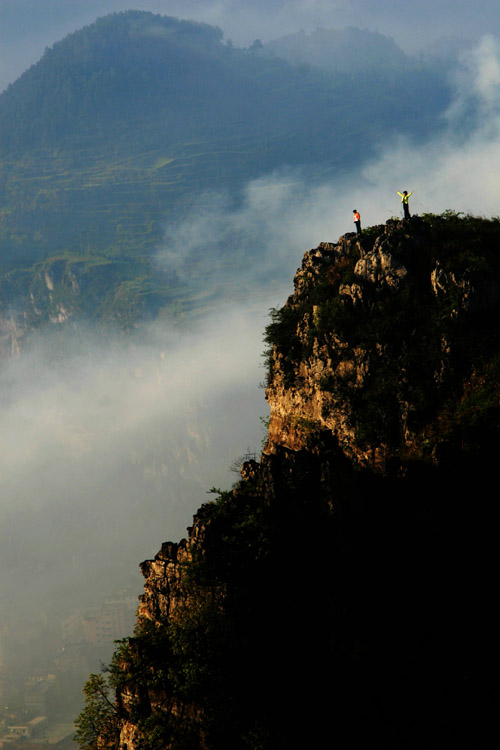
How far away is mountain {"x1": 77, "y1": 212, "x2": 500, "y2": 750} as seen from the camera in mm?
41188

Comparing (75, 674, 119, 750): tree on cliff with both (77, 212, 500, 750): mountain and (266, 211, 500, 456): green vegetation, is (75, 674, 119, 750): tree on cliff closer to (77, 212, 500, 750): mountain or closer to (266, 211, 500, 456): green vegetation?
(77, 212, 500, 750): mountain

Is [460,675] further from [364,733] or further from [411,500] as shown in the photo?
[411,500]

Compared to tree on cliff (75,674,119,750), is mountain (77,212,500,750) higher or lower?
higher

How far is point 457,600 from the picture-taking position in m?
42.8

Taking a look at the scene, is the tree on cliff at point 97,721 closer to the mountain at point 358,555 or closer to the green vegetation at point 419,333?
the mountain at point 358,555

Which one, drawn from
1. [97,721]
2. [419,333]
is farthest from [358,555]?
[97,721]

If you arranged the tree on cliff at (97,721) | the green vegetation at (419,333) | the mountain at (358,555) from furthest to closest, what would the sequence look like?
the tree on cliff at (97,721), the green vegetation at (419,333), the mountain at (358,555)

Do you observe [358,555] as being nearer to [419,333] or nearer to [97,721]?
[419,333]

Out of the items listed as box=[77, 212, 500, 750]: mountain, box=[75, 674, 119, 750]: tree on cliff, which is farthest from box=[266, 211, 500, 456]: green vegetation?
box=[75, 674, 119, 750]: tree on cliff

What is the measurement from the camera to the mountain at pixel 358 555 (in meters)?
41.2

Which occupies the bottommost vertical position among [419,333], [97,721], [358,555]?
[97,721]

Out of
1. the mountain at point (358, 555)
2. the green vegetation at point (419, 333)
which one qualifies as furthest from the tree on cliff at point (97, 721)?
the green vegetation at point (419, 333)

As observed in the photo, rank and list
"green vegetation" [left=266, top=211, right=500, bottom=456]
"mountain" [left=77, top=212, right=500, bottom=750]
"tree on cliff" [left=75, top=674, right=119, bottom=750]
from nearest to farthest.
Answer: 1. "mountain" [left=77, top=212, right=500, bottom=750]
2. "green vegetation" [left=266, top=211, right=500, bottom=456]
3. "tree on cliff" [left=75, top=674, right=119, bottom=750]

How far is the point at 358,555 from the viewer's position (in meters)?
44.5
